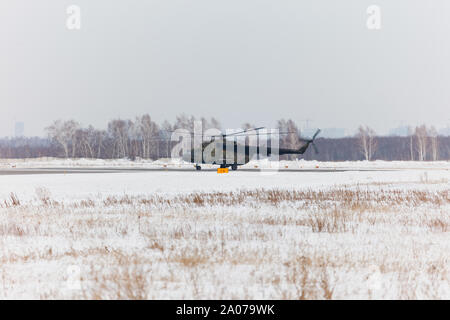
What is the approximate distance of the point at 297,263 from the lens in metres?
5.43

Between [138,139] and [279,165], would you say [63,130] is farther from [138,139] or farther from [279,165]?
[279,165]

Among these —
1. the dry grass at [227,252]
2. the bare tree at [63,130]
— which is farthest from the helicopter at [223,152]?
the bare tree at [63,130]

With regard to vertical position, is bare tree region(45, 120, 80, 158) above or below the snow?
above

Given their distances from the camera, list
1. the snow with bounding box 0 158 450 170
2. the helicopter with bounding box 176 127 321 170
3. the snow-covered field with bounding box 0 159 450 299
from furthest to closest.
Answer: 1. the snow with bounding box 0 158 450 170
2. the helicopter with bounding box 176 127 321 170
3. the snow-covered field with bounding box 0 159 450 299

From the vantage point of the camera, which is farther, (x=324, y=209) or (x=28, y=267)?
(x=324, y=209)

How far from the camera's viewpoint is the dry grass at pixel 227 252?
4.41 m

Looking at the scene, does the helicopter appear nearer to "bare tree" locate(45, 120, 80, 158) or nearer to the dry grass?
the dry grass

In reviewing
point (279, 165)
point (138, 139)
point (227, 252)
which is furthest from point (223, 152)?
point (138, 139)

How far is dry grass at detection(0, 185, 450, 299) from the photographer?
4414 millimetres

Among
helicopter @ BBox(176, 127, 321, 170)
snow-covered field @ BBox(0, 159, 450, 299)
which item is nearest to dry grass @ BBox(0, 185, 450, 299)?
snow-covered field @ BBox(0, 159, 450, 299)

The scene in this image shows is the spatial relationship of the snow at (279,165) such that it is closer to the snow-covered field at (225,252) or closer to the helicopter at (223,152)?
the helicopter at (223,152)
